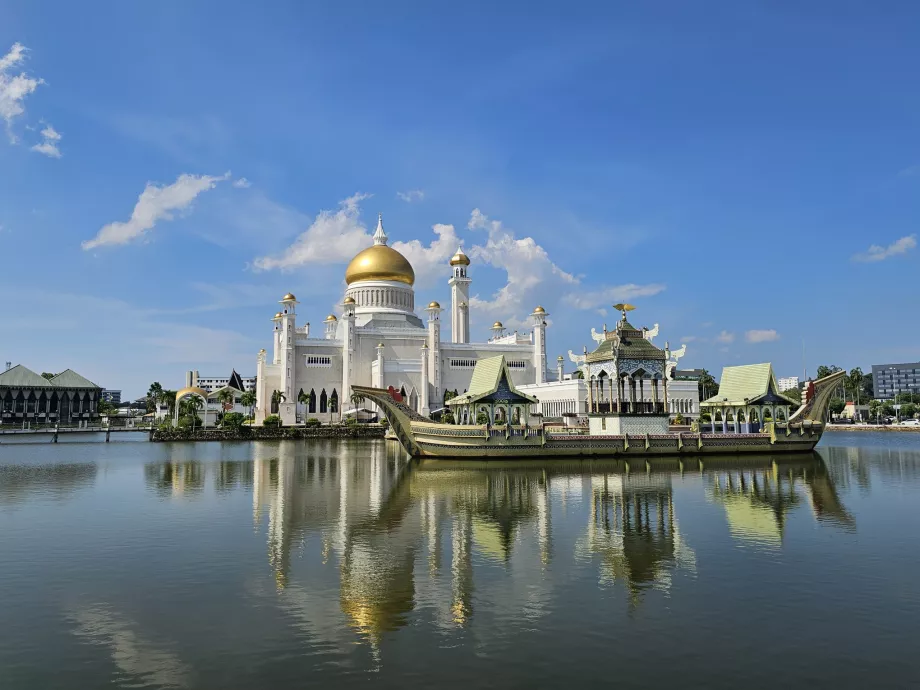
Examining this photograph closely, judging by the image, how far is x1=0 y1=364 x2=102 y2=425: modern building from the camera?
75.1 metres

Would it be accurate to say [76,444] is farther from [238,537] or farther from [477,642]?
[477,642]

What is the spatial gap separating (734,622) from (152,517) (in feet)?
44.0

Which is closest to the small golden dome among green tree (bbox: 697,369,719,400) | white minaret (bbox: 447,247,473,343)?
white minaret (bbox: 447,247,473,343)

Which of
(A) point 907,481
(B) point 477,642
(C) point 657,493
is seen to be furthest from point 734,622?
(A) point 907,481

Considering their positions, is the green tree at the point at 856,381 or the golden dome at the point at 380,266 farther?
the green tree at the point at 856,381

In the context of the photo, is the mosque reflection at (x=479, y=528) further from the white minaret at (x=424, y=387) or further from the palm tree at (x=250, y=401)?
the palm tree at (x=250, y=401)

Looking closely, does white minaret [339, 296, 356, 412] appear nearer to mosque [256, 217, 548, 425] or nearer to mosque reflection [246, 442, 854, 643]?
mosque [256, 217, 548, 425]

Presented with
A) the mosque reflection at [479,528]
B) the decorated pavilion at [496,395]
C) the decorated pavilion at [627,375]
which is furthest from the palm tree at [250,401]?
the mosque reflection at [479,528]

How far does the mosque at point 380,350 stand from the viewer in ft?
214

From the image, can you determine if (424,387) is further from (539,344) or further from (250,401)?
(250,401)

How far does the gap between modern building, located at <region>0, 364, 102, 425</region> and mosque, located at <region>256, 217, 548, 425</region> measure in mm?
25679

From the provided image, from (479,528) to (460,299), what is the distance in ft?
201

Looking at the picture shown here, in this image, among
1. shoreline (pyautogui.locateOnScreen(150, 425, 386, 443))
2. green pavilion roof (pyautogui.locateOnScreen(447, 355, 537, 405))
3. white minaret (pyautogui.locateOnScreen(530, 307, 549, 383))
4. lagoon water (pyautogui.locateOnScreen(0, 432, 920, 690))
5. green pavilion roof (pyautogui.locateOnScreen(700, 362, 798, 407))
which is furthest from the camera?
white minaret (pyautogui.locateOnScreen(530, 307, 549, 383))

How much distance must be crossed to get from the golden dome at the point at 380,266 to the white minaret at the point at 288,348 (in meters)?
10.2
